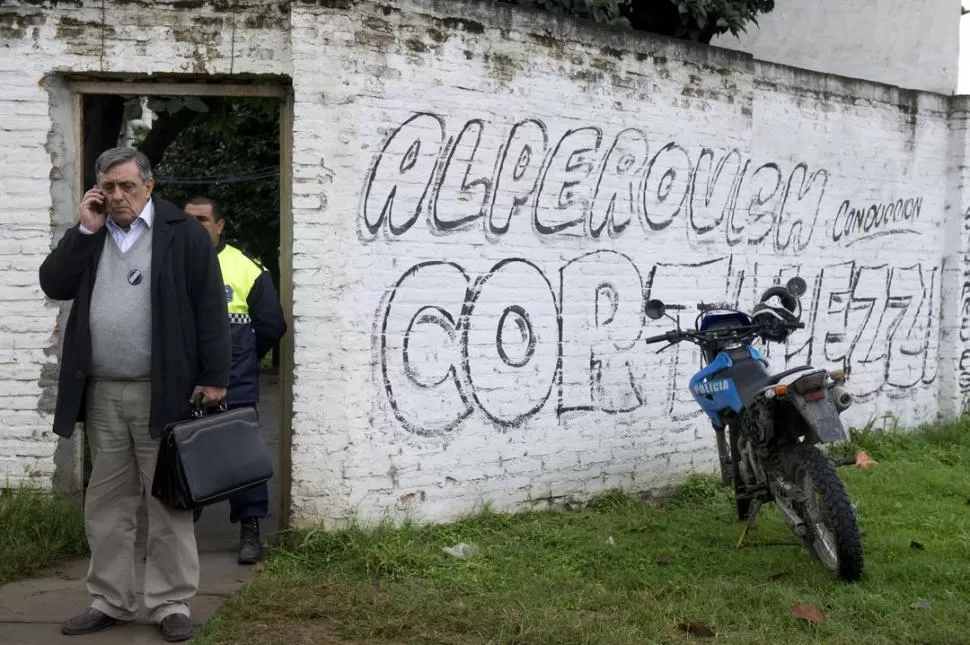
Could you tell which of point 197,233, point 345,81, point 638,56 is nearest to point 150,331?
point 197,233

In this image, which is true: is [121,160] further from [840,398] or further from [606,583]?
[840,398]

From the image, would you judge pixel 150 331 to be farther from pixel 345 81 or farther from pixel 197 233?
pixel 345 81

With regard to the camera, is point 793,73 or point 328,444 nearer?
point 328,444

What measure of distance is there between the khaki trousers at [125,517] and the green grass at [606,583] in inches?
10.5

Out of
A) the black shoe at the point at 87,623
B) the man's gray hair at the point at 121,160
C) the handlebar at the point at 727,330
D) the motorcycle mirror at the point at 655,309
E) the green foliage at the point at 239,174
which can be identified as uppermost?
the green foliage at the point at 239,174

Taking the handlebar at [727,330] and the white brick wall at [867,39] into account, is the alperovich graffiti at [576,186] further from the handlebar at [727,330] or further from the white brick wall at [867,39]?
the white brick wall at [867,39]

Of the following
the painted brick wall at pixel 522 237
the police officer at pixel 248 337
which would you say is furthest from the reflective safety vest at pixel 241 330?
the painted brick wall at pixel 522 237

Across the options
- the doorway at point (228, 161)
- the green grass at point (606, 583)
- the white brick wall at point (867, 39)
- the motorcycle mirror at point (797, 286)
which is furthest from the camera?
the white brick wall at point (867, 39)

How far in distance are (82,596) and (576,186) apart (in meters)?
3.67

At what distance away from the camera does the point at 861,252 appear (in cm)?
930

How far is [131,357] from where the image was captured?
180 inches

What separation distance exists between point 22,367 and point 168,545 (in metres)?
1.87

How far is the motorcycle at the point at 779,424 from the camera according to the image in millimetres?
5320

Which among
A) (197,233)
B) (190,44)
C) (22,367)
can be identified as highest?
(190,44)
